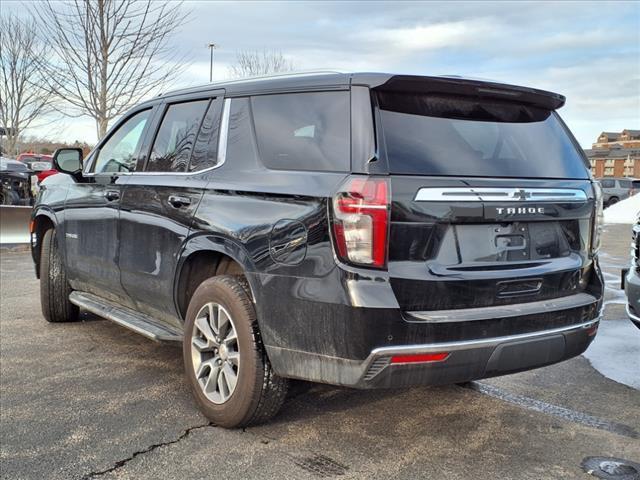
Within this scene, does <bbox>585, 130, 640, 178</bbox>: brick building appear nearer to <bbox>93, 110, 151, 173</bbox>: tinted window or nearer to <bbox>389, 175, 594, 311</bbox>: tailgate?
<bbox>93, 110, 151, 173</bbox>: tinted window

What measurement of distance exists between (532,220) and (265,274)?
1335 millimetres

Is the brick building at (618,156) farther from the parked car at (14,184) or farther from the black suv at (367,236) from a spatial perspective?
the black suv at (367,236)

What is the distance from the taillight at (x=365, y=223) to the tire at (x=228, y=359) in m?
0.77

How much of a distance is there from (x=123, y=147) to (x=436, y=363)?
3035 mm

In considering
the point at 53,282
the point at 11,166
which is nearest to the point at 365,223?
the point at 53,282

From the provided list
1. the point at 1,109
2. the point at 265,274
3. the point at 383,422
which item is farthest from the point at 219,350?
the point at 1,109

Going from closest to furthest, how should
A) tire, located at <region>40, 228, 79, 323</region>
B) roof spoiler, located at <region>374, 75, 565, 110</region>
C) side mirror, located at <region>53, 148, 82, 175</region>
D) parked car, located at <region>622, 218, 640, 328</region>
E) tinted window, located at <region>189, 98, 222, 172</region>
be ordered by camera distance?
roof spoiler, located at <region>374, 75, 565, 110</region> < tinted window, located at <region>189, 98, 222, 172</region> < parked car, located at <region>622, 218, 640, 328</region> < side mirror, located at <region>53, 148, 82, 175</region> < tire, located at <region>40, 228, 79, 323</region>

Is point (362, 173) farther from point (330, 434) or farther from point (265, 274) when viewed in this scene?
point (330, 434)

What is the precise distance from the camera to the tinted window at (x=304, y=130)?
2957 mm

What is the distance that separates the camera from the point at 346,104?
9.78 ft

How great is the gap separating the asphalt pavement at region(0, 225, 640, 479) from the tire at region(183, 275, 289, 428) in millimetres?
142

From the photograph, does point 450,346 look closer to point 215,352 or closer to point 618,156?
point 215,352

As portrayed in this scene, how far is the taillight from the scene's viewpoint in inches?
107

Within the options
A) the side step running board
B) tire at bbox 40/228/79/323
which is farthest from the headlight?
tire at bbox 40/228/79/323
